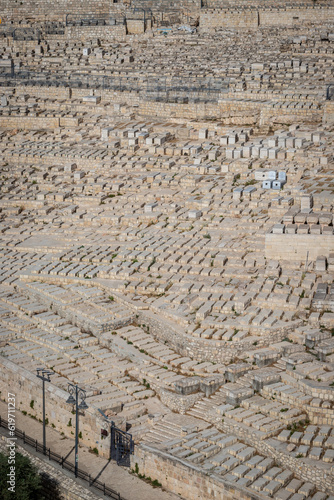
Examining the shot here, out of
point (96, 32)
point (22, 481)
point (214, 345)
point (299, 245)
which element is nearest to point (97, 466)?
point (22, 481)

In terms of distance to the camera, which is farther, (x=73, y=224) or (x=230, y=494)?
(x=73, y=224)

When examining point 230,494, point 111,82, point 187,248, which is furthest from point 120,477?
point 111,82

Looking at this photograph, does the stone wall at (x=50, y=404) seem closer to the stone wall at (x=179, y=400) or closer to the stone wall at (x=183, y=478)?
the stone wall at (x=183, y=478)

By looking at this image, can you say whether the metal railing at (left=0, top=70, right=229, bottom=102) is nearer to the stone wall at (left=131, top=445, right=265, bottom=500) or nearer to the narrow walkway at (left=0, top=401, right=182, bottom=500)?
the narrow walkway at (left=0, top=401, right=182, bottom=500)

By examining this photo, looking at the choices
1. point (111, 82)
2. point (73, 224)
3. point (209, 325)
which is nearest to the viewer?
point (209, 325)

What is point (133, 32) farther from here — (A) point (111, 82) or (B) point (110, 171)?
(B) point (110, 171)

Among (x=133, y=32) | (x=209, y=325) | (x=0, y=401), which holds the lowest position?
(x=0, y=401)

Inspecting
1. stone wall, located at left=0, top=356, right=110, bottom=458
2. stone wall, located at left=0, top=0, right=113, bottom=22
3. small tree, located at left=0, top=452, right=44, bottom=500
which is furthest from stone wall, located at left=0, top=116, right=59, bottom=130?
small tree, located at left=0, top=452, right=44, bottom=500
